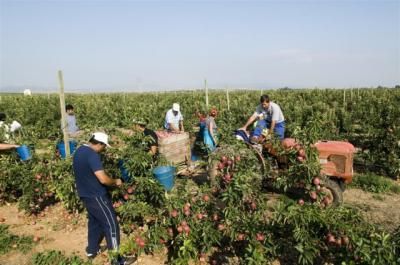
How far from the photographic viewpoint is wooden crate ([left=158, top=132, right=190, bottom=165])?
6.69m

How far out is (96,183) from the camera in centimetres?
400

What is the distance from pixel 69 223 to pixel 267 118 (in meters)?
4.06

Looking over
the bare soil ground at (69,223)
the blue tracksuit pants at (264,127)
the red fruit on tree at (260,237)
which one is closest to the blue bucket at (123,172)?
the bare soil ground at (69,223)

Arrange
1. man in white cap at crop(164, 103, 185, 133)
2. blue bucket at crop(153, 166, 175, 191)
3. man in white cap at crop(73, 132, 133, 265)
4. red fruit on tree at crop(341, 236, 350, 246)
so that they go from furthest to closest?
man in white cap at crop(164, 103, 185, 133)
blue bucket at crop(153, 166, 175, 191)
man in white cap at crop(73, 132, 133, 265)
red fruit on tree at crop(341, 236, 350, 246)

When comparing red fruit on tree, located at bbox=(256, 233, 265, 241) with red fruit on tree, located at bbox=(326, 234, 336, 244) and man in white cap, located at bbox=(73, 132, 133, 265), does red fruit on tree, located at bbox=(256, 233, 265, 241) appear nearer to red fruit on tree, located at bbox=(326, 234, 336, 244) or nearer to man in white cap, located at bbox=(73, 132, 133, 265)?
red fruit on tree, located at bbox=(326, 234, 336, 244)

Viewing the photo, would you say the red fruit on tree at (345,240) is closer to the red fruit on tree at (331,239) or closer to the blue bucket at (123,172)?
the red fruit on tree at (331,239)

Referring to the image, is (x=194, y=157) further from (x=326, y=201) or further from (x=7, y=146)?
(x=326, y=201)

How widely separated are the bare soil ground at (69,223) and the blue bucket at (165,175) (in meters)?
1.05

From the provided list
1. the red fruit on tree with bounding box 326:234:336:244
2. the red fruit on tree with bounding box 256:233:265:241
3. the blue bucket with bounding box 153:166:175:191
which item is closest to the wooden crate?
the blue bucket with bounding box 153:166:175:191

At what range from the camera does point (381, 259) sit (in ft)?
8.95

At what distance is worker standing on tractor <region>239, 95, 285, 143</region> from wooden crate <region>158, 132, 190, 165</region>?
1.41m

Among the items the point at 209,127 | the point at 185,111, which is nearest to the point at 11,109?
the point at 185,111

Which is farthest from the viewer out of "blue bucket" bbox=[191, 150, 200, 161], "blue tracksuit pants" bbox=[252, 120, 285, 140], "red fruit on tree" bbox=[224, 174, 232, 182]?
"blue bucket" bbox=[191, 150, 200, 161]

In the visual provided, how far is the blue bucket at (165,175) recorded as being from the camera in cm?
534
